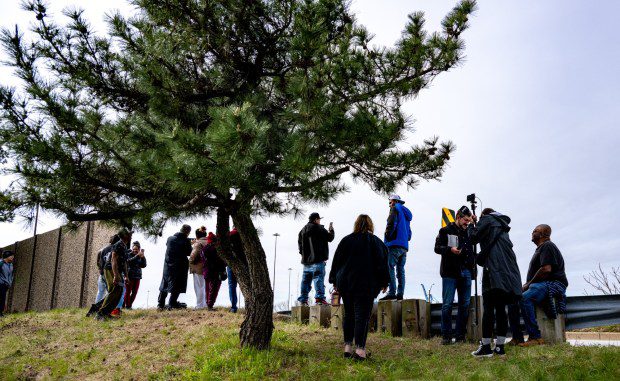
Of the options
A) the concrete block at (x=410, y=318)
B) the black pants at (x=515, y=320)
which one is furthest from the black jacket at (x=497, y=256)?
the concrete block at (x=410, y=318)

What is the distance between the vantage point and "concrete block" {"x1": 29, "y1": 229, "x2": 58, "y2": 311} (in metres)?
18.0

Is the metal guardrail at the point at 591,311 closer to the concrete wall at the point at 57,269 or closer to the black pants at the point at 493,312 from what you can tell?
the black pants at the point at 493,312

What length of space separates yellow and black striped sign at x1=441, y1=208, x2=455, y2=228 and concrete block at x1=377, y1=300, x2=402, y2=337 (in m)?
1.65

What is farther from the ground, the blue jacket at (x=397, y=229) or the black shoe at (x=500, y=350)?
the blue jacket at (x=397, y=229)

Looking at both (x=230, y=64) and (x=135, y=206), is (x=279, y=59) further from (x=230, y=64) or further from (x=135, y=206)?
(x=135, y=206)

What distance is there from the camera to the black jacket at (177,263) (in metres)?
11.2

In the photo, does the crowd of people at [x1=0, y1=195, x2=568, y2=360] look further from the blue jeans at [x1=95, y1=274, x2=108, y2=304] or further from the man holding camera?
the blue jeans at [x1=95, y1=274, x2=108, y2=304]

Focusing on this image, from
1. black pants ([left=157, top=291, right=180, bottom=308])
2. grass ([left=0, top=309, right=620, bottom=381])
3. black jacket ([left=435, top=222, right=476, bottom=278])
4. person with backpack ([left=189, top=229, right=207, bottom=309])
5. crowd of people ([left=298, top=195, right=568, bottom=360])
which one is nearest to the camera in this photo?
grass ([left=0, top=309, right=620, bottom=381])

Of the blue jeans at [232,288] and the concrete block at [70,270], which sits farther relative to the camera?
the concrete block at [70,270]

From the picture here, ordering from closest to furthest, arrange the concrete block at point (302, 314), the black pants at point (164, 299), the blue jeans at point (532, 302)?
the blue jeans at point (532, 302) < the concrete block at point (302, 314) < the black pants at point (164, 299)

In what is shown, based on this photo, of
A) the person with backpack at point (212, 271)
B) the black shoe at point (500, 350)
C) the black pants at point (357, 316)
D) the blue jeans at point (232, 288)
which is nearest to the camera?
the black pants at point (357, 316)

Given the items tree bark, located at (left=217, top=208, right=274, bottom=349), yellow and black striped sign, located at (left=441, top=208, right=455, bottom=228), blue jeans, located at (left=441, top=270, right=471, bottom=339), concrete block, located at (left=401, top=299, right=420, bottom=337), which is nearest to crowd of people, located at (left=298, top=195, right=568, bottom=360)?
blue jeans, located at (left=441, top=270, right=471, bottom=339)

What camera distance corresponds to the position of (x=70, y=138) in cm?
685

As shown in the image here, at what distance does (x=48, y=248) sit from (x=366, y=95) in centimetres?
1527
